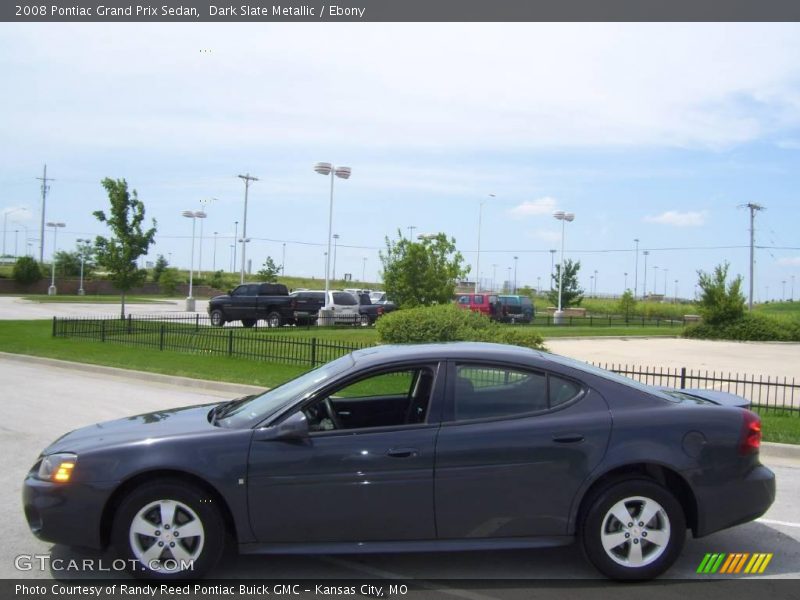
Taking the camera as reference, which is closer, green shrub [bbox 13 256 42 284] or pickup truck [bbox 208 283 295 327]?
pickup truck [bbox 208 283 295 327]

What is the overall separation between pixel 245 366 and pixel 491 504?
12.5 meters

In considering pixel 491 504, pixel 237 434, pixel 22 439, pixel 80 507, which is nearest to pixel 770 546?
pixel 491 504

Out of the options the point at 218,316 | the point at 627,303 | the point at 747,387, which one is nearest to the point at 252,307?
the point at 218,316

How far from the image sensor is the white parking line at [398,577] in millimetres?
4543

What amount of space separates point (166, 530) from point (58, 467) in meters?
0.80

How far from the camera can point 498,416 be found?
4.84 metres

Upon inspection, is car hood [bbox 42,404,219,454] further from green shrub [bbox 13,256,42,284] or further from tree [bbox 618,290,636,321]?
green shrub [bbox 13,256,42,284]

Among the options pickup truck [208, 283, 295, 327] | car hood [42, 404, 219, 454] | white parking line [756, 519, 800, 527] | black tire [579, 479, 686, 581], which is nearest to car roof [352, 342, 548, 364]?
black tire [579, 479, 686, 581]

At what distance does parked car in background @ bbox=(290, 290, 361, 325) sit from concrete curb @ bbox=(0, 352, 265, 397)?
13699 mm

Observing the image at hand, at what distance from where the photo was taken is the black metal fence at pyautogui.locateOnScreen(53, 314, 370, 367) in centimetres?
1725

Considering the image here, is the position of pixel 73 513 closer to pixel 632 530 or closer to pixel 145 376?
pixel 632 530

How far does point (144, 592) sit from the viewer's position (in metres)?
4.53

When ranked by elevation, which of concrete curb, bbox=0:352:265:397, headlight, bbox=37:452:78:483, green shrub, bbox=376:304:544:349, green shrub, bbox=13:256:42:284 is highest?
green shrub, bbox=13:256:42:284

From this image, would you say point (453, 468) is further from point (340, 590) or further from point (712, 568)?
point (712, 568)
